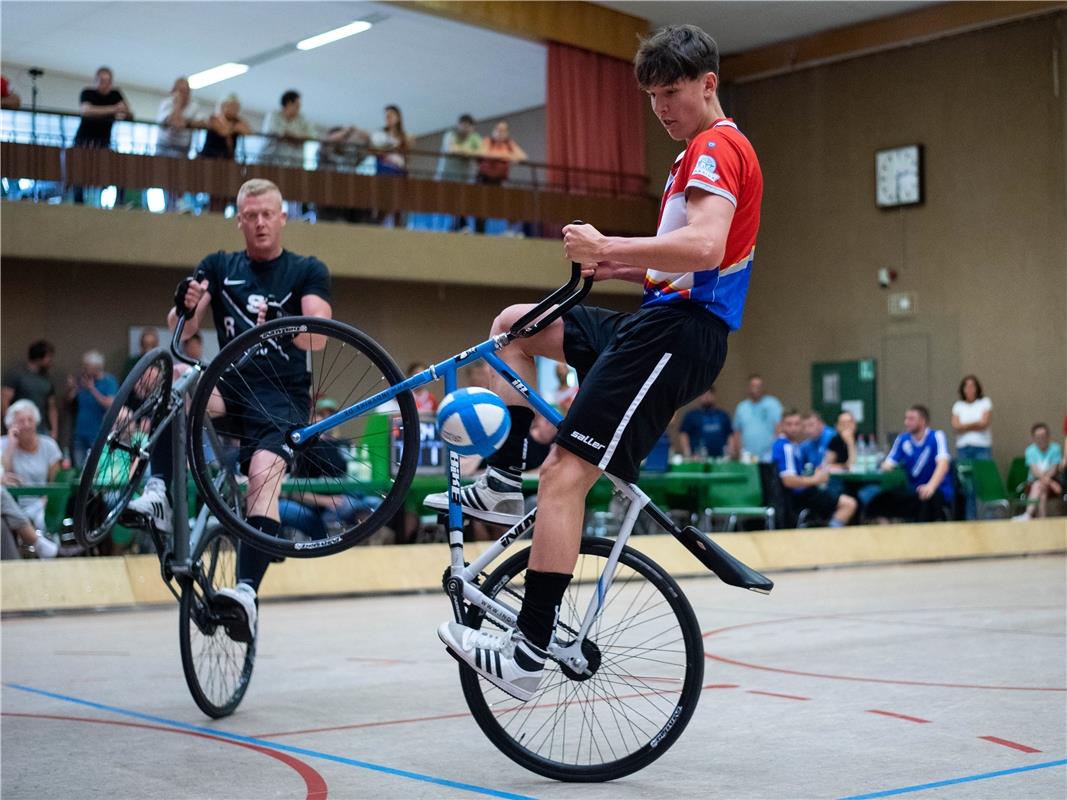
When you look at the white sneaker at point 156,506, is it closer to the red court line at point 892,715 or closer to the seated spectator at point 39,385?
the red court line at point 892,715

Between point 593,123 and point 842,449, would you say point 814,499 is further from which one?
point 593,123

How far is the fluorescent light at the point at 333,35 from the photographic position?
20.4m

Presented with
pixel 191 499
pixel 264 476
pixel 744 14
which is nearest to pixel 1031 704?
pixel 264 476

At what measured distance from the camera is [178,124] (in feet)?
52.5

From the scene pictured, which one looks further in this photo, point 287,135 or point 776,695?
point 287,135

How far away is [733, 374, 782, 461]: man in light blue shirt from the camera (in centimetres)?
1791

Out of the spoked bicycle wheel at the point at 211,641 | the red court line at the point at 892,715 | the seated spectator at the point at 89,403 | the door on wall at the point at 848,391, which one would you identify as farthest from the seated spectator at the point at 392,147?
the red court line at the point at 892,715

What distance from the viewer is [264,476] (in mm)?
4309

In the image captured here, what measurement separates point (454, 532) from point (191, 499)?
6.69 metres

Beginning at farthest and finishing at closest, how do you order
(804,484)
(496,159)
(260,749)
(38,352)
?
(496,159) → (38,352) → (804,484) → (260,749)

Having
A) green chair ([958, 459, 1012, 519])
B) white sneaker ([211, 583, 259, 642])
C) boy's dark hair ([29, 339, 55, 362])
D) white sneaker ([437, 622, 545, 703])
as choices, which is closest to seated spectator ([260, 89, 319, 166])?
boy's dark hair ([29, 339, 55, 362])

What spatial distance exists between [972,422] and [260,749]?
49.4 feet

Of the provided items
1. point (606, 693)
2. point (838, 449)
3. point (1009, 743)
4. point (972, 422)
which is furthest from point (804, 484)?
point (606, 693)

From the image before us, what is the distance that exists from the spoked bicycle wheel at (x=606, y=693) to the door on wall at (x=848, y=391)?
17307 mm
